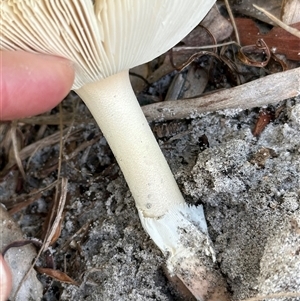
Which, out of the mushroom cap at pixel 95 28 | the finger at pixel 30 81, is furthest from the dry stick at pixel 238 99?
the finger at pixel 30 81

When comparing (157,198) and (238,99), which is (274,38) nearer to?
(238,99)

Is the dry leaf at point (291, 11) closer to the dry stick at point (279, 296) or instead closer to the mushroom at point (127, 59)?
the mushroom at point (127, 59)

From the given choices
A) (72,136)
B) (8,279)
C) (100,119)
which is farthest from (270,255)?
(72,136)

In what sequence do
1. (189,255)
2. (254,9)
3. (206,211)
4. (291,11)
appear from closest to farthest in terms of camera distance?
(189,255) < (206,211) < (291,11) < (254,9)

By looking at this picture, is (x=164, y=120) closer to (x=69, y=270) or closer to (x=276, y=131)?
(x=276, y=131)

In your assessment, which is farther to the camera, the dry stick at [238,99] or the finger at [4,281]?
the dry stick at [238,99]

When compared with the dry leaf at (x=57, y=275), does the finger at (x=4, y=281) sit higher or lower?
higher

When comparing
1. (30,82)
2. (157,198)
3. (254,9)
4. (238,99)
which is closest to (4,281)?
(157,198)
